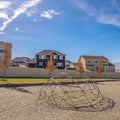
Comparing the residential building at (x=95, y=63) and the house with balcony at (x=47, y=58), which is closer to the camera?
the house with balcony at (x=47, y=58)

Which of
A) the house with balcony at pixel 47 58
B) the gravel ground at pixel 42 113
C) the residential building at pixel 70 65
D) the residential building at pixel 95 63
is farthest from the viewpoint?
the residential building at pixel 70 65

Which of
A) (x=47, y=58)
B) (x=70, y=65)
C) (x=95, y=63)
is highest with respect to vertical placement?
(x=47, y=58)

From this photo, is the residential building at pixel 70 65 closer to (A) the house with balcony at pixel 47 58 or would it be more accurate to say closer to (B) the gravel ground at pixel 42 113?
(A) the house with balcony at pixel 47 58

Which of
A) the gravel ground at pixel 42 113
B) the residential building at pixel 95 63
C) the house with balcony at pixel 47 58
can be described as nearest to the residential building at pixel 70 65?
the residential building at pixel 95 63

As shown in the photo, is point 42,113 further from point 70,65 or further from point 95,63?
point 70,65

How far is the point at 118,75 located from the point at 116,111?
2263 inches

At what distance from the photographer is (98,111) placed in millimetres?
17109

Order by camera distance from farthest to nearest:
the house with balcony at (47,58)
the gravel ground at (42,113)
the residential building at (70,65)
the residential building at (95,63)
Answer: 1. the residential building at (70,65)
2. the residential building at (95,63)
3. the house with balcony at (47,58)
4. the gravel ground at (42,113)

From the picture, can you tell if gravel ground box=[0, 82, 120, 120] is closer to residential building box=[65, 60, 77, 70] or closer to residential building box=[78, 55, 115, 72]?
residential building box=[78, 55, 115, 72]

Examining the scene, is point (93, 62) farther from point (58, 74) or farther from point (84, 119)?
point (84, 119)

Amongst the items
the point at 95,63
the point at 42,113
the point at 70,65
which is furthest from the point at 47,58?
the point at 42,113

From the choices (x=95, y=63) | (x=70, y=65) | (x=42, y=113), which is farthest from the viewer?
(x=70, y=65)

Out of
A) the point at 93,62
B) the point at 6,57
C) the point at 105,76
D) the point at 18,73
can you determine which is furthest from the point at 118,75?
the point at 6,57

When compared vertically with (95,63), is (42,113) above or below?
below
